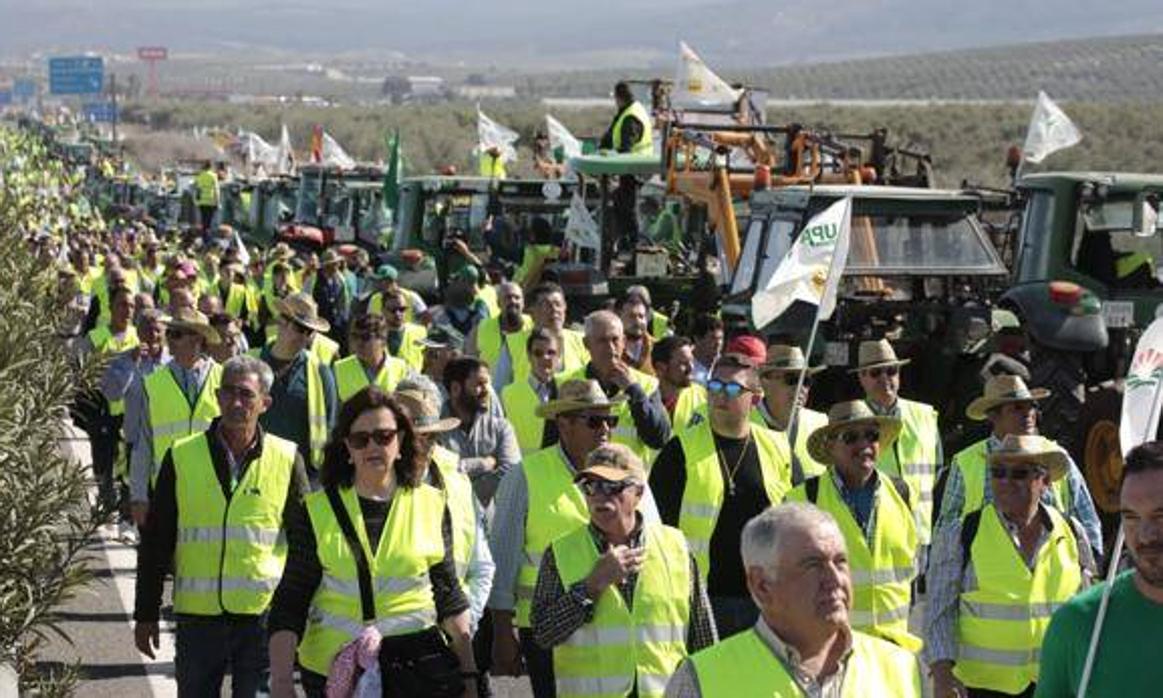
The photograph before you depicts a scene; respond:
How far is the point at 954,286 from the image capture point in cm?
1666

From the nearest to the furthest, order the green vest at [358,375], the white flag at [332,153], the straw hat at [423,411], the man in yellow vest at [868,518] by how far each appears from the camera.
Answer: the man in yellow vest at [868,518], the straw hat at [423,411], the green vest at [358,375], the white flag at [332,153]

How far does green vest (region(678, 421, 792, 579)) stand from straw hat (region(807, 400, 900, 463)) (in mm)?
184

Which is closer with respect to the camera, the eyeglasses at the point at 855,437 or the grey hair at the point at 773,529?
the grey hair at the point at 773,529

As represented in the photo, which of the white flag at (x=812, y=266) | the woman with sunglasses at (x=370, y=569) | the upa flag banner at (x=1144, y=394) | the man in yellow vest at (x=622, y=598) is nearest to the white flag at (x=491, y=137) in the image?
the white flag at (x=812, y=266)

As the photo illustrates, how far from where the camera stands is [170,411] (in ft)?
36.3

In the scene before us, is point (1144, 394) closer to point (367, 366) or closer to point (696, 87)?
point (367, 366)

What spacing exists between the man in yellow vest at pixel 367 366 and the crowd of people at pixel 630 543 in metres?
0.69

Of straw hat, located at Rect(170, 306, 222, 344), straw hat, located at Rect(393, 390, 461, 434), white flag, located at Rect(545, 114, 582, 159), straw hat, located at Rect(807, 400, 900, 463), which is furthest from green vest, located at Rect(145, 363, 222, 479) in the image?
white flag, located at Rect(545, 114, 582, 159)

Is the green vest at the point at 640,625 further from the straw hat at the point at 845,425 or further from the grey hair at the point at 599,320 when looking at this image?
the grey hair at the point at 599,320

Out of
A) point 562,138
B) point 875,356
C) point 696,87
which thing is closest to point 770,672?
point 875,356

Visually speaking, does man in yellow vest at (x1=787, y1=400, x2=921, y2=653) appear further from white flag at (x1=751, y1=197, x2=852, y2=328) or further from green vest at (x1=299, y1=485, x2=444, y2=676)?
white flag at (x1=751, y1=197, x2=852, y2=328)

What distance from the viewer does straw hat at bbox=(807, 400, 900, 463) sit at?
8422 millimetres

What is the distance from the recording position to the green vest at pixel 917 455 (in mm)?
10344

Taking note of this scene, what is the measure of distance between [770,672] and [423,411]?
345cm
